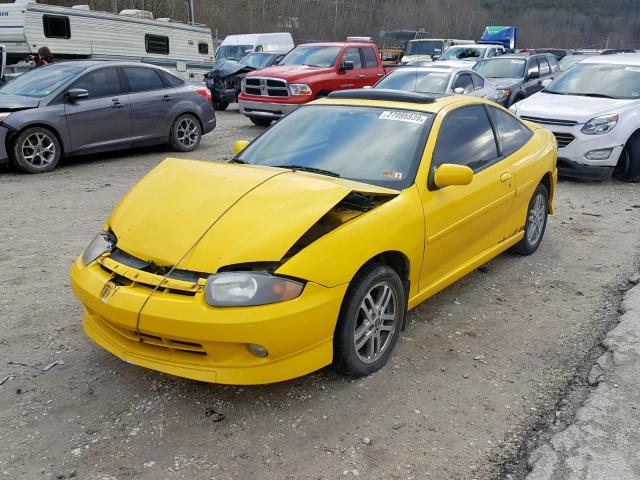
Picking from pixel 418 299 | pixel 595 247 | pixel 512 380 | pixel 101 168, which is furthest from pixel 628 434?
pixel 101 168

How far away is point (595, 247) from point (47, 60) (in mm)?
12908

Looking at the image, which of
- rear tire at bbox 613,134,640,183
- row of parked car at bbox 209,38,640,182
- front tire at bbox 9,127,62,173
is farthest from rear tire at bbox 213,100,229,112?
rear tire at bbox 613,134,640,183

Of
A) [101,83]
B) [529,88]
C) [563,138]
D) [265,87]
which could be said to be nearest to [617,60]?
[563,138]

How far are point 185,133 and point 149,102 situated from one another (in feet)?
3.39

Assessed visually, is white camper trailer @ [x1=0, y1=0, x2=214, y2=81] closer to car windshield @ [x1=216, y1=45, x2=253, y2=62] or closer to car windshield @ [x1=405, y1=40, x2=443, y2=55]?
car windshield @ [x1=216, y1=45, x2=253, y2=62]

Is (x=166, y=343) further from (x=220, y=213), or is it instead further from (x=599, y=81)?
(x=599, y=81)

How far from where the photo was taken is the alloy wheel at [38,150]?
859cm

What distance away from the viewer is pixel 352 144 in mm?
4090

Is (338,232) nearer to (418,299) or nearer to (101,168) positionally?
(418,299)

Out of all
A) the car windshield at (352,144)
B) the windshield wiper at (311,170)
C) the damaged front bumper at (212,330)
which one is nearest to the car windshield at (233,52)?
the car windshield at (352,144)

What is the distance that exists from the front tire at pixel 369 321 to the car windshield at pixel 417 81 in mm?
7860

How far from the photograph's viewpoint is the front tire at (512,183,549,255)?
5438 mm

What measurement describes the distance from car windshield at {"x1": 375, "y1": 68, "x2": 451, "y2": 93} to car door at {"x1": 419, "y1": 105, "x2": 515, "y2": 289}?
6193 millimetres

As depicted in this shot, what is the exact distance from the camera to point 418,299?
12.8ft
